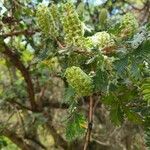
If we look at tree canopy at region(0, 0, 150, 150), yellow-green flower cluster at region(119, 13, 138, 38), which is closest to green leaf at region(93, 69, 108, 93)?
tree canopy at region(0, 0, 150, 150)

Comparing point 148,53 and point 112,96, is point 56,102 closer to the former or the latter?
point 112,96

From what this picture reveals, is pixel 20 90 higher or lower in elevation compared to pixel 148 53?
higher

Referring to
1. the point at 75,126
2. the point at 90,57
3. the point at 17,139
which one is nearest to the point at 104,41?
the point at 90,57

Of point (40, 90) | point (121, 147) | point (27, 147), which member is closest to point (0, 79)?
point (40, 90)

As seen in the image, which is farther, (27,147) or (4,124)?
(27,147)

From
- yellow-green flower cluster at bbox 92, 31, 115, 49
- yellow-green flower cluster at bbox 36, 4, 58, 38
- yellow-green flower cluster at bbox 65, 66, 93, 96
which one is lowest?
yellow-green flower cluster at bbox 65, 66, 93, 96

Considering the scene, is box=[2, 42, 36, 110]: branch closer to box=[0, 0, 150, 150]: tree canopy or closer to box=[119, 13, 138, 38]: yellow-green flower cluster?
box=[0, 0, 150, 150]: tree canopy
